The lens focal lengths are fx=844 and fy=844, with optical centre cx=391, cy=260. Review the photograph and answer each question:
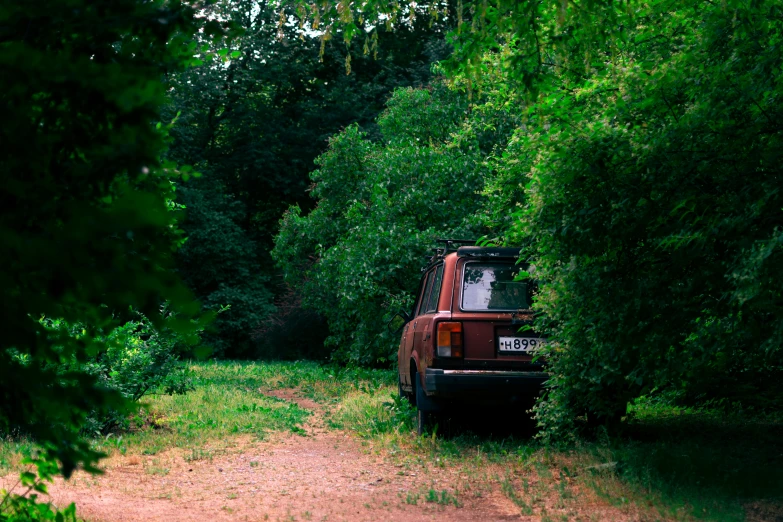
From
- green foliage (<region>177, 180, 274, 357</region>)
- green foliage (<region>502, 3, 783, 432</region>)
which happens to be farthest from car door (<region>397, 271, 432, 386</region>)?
green foliage (<region>177, 180, 274, 357</region>)

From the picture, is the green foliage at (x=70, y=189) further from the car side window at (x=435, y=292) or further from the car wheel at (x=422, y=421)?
the car wheel at (x=422, y=421)

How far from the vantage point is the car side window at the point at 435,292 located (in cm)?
940

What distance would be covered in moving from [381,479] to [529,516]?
189 centimetres

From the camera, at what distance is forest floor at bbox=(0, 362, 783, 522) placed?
19.9 ft

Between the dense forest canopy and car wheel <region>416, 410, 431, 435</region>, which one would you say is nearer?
the dense forest canopy

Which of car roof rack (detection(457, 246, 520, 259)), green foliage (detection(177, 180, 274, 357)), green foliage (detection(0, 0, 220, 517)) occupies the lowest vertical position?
green foliage (detection(177, 180, 274, 357))

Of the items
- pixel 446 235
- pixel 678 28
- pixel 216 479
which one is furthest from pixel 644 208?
pixel 446 235

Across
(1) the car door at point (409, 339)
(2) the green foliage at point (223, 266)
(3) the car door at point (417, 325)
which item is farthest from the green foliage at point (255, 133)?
(3) the car door at point (417, 325)

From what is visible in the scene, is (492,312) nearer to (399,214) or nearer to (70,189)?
(70,189)

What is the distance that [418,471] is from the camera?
25.6ft

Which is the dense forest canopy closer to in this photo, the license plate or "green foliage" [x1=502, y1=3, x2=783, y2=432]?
"green foliage" [x1=502, y1=3, x2=783, y2=432]

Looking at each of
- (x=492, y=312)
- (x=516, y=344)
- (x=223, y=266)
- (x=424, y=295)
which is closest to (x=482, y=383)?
(x=516, y=344)

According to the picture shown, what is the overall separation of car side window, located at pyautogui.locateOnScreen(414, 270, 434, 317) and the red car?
3.61ft

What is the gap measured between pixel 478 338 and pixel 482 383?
19.0 inches
